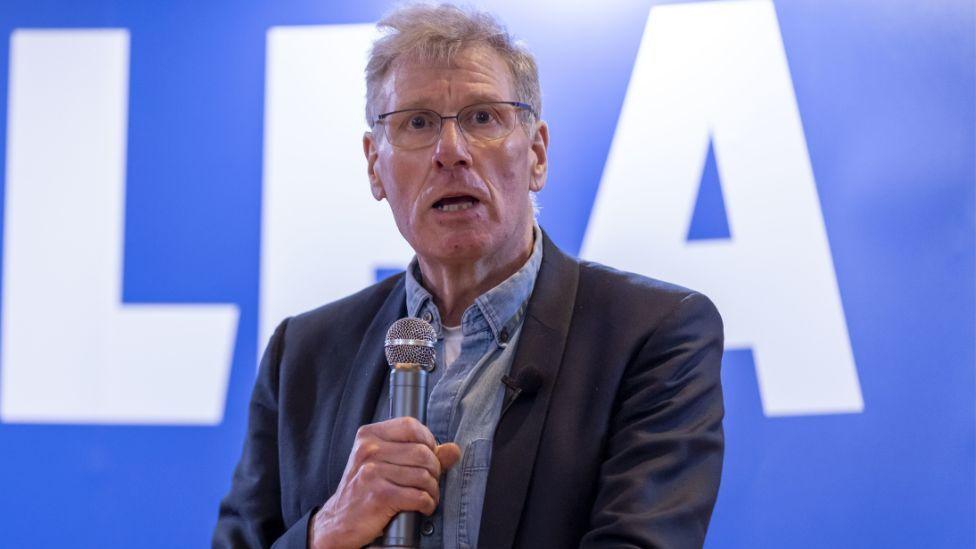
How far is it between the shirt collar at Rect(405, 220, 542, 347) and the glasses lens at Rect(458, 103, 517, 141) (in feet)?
0.94

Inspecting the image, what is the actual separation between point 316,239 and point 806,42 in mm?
1693

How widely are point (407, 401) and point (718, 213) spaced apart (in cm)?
174

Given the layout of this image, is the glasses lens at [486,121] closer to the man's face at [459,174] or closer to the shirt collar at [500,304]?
the man's face at [459,174]

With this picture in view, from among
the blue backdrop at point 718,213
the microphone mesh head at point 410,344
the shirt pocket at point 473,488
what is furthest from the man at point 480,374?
the blue backdrop at point 718,213

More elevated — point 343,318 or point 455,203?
point 455,203

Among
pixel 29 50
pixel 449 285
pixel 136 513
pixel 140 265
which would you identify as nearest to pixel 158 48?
pixel 29 50

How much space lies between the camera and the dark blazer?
1873mm

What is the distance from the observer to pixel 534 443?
196cm

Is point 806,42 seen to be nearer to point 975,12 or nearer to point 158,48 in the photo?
point 975,12

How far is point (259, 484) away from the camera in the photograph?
7.44 feet

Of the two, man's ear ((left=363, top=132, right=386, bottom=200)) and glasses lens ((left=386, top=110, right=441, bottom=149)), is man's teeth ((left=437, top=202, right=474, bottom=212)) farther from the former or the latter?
man's ear ((left=363, top=132, right=386, bottom=200))

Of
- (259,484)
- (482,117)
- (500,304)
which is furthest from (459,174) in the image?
(259,484)

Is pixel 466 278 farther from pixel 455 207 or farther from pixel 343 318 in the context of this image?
pixel 343 318

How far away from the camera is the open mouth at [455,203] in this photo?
2166mm
